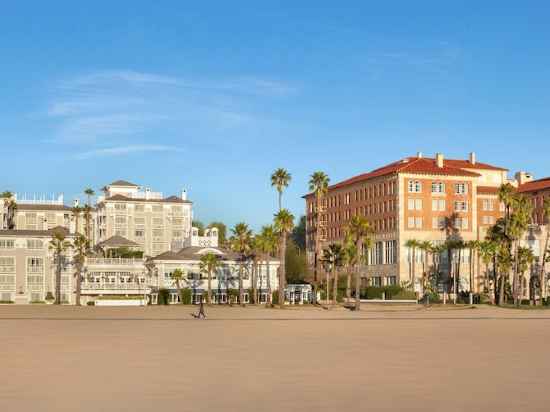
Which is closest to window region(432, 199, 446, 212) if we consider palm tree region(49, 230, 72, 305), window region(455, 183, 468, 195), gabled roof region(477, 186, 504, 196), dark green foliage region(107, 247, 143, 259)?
window region(455, 183, 468, 195)

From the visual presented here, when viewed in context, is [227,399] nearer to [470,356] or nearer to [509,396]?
[509,396]

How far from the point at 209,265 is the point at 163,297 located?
31.1ft

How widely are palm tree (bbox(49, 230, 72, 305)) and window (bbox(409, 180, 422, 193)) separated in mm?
55512

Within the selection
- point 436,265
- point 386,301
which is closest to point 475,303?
point 386,301

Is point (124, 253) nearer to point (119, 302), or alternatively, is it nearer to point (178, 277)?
point (178, 277)

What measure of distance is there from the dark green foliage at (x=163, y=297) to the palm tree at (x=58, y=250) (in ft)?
45.9

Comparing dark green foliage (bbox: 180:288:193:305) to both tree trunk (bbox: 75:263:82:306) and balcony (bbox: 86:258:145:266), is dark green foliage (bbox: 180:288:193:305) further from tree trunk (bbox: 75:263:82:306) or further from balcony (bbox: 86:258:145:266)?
tree trunk (bbox: 75:263:82:306)

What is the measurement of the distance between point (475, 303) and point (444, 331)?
71.0 m

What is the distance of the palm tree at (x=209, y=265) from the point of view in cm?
12488

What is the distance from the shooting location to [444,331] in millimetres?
55875

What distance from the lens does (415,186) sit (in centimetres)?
15312

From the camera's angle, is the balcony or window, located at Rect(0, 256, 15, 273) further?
window, located at Rect(0, 256, 15, 273)

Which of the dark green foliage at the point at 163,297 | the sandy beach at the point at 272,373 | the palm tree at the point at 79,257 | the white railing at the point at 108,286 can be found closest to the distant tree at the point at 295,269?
the dark green foliage at the point at 163,297

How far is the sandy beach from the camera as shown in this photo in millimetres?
21656
